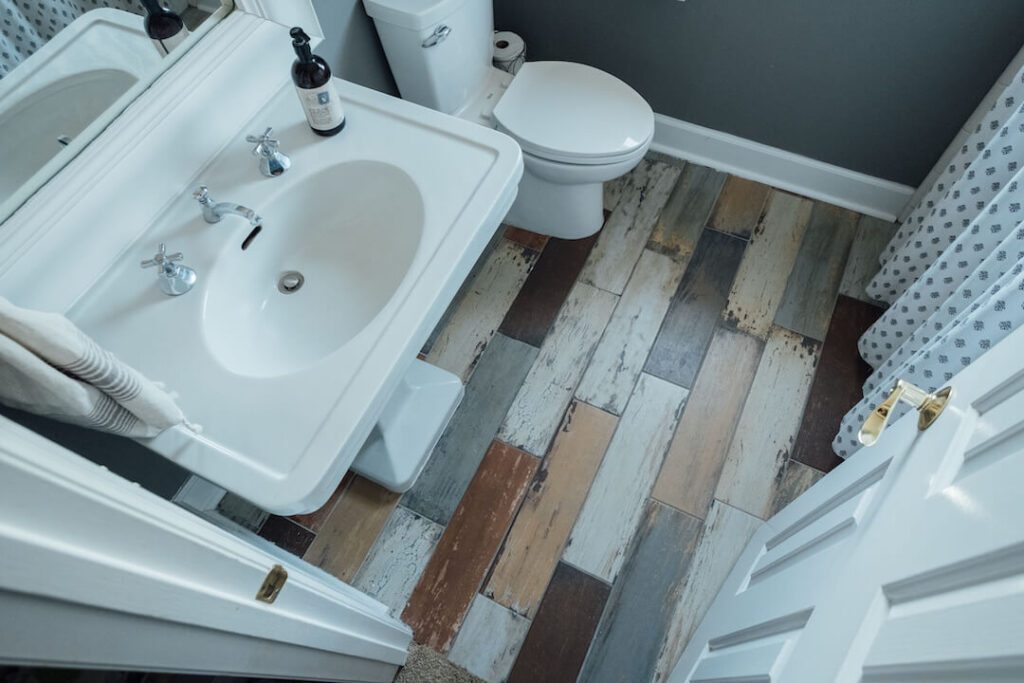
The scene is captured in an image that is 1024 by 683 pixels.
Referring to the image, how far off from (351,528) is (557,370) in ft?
2.37

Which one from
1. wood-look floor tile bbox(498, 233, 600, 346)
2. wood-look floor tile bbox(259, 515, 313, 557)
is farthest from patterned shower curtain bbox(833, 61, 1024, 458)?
wood-look floor tile bbox(259, 515, 313, 557)

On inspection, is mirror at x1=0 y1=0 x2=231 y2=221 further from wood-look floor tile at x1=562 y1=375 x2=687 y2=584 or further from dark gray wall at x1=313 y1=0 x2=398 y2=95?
wood-look floor tile at x1=562 y1=375 x2=687 y2=584

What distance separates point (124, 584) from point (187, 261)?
2.33 feet

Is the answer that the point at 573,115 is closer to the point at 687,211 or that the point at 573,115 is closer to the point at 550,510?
the point at 687,211

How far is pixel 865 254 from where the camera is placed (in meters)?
1.93

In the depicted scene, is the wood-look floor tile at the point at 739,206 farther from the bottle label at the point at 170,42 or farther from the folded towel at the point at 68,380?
the folded towel at the point at 68,380

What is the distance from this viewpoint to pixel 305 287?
Result: 112 cm

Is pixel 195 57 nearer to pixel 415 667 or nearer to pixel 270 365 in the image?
pixel 270 365

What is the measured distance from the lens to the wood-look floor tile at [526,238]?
203cm

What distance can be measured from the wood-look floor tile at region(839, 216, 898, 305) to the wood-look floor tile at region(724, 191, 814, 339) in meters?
0.16

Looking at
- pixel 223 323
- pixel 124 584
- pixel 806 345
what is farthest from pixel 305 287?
pixel 806 345

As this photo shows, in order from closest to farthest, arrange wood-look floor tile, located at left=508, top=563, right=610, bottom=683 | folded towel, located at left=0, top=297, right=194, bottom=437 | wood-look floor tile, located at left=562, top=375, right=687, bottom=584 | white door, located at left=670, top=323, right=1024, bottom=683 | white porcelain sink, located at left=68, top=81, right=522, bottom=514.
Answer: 1. white door, located at left=670, top=323, right=1024, bottom=683
2. folded towel, located at left=0, top=297, right=194, bottom=437
3. white porcelain sink, located at left=68, top=81, right=522, bottom=514
4. wood-look floor tile, located at left=508, top=563, right=610, bottom=683
5. wood-look floor tile, located at left=562, top=375, right=687, bottom=584

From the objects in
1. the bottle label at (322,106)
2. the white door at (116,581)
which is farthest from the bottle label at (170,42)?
the white door at (116,581)

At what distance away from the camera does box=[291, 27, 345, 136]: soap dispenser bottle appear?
1033 mm
